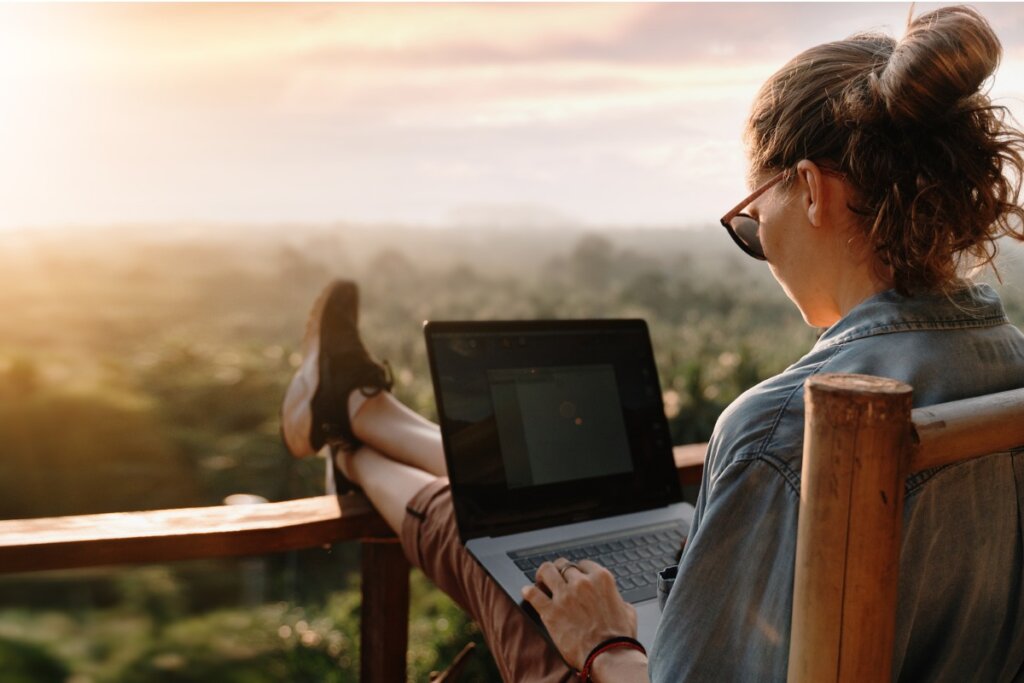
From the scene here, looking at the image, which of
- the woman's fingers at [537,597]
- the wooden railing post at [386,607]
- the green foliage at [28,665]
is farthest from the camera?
the green foliage at [28,665]

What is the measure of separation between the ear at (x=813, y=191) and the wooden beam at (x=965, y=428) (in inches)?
12.4

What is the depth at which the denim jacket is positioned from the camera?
0.77m

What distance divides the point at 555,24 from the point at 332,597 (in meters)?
3.27

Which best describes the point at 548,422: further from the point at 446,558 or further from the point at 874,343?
the point at 874,343

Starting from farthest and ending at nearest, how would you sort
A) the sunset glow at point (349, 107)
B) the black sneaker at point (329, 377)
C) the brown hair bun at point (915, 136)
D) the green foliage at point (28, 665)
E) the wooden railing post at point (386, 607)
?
the sunset glow at point (349, 107) → the green foliage at point (28, 665) → the black sneaker at point (329, 377) → the wooden railing post at point (386, 607) → the brown hair bun at point (915, 136)

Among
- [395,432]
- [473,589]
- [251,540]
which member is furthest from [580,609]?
[395,432]

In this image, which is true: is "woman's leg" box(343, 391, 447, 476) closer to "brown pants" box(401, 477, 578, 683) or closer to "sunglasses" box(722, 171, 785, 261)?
"brown pants" box(401, 477, 578, 683)

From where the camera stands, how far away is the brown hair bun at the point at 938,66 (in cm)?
85

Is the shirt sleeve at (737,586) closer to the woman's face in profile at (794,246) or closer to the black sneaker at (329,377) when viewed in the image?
the woman's face in profile at (794,246)

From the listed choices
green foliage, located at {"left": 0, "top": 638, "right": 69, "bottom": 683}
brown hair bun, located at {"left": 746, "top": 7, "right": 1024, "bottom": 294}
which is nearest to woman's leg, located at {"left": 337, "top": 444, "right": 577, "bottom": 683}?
brown hair bun, located at {"left": 746, "top": 7, "right": 1024, "bottom": 294}

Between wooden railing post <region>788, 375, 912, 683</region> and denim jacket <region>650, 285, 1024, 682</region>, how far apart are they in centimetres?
11

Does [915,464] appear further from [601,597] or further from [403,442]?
[403,442]

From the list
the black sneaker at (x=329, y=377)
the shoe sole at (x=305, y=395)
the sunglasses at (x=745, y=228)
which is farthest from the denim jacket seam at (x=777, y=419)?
the shoe sole at (x=305, y=395)

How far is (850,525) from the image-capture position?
625 mm
